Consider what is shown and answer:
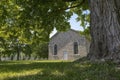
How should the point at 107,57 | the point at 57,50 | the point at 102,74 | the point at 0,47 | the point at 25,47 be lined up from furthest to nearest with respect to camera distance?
the point at 25,47
the point at 57,50
the point at 0,47
the point at 107,57
the point at 102,74

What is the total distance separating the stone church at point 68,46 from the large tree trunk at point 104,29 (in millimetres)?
48182

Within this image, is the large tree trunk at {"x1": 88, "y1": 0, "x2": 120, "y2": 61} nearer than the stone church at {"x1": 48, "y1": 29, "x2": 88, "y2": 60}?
Yes

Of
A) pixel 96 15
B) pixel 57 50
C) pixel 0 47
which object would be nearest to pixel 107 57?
pixel 96 15

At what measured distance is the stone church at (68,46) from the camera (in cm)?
6066

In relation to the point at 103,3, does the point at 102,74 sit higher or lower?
lower

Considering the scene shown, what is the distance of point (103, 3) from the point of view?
11781 mm

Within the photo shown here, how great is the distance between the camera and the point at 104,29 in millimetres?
11586

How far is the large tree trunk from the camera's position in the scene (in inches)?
443

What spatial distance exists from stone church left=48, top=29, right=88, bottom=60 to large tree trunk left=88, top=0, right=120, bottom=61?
4818 centimetres

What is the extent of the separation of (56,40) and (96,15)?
53881 millimetres

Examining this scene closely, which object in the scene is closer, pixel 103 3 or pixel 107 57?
pixel 107 57

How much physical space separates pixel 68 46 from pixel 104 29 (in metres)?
51.5

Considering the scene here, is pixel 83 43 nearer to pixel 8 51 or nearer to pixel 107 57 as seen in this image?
pixel 8 51

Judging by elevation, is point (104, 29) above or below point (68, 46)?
above
